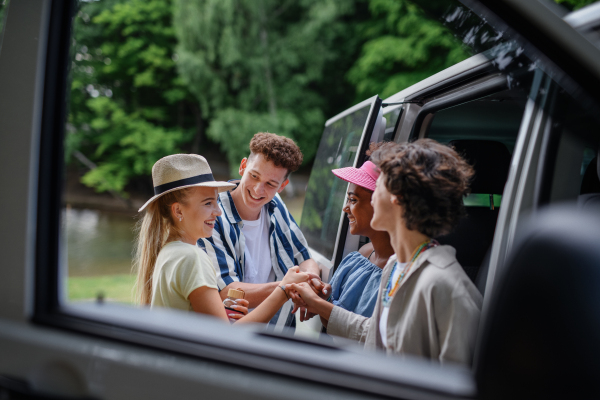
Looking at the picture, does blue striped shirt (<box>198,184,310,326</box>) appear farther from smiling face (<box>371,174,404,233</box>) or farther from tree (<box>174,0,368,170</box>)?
tree (<box>174,0,368,170</box>)

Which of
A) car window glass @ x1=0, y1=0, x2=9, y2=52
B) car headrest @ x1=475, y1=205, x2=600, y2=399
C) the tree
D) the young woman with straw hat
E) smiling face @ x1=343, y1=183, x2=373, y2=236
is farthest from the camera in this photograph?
the tree

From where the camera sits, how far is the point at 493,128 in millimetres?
3385

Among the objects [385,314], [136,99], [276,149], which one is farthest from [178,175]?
[136,99]

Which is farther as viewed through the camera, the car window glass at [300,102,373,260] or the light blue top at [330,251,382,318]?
the car window glass at [300,102,373,260]

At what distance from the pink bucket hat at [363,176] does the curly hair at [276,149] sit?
0.34m

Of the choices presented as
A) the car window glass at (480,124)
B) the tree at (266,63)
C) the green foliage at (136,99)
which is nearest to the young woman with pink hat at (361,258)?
the car window glass at (480,124)

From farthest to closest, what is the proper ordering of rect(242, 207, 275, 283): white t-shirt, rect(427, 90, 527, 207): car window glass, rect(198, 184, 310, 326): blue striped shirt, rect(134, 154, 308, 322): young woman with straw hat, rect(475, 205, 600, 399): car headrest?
rect(427, 90, 527, 207): car window glass → rect(242, 207, 275, 283): white t-shirt → rect(198, 184, 310, 326): blue striped shirt → rect(134, 154, 308, 322): young woman with straw hat → rect(475, 205, 600, 399): car headrest

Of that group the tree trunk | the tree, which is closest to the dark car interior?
the tree

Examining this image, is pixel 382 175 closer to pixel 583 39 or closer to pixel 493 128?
pixel 583 39

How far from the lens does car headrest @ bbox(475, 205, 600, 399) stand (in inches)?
29.8

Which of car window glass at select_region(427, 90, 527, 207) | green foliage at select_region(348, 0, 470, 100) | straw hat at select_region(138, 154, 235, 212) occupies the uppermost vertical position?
green foliage at select_region(348, 0, 470, 100)

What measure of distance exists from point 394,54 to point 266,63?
227 inches

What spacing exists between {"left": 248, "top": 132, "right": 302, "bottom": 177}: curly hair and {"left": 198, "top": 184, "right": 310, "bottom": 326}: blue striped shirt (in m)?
0.32

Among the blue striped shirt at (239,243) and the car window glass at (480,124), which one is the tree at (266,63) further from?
the blue striped shirt at (239,243)
